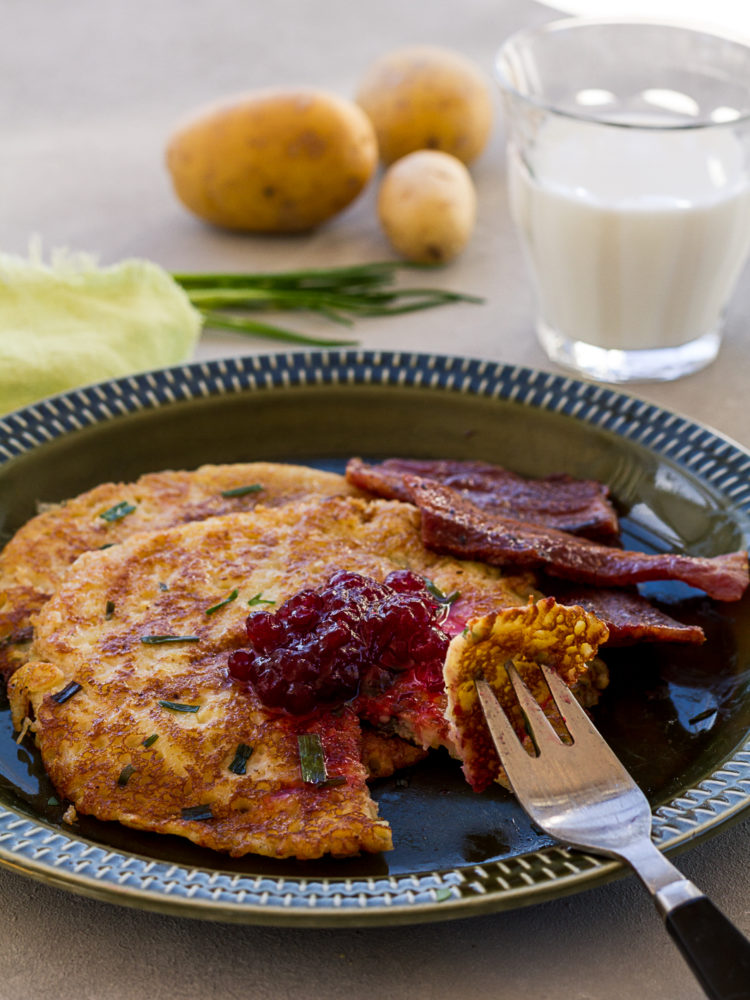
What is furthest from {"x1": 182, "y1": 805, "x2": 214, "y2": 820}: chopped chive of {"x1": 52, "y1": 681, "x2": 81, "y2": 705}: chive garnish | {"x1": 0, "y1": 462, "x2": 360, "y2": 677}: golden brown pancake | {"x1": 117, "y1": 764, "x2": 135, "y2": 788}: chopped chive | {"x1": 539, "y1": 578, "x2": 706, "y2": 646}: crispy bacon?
{"x1": 539, "y1": 578, "x2": 706, "y2": 646}: crispy bacon

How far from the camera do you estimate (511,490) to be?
3.09 meters

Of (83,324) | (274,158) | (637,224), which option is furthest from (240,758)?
(274,158)

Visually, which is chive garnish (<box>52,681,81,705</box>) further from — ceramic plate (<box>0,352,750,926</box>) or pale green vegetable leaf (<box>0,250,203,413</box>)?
pale green vegetable leaf (<box>0,250,203,413</box>)

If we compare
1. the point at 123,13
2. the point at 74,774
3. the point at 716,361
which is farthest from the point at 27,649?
the point at 123,13

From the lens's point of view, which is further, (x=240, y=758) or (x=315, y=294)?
(x=315, y=294)

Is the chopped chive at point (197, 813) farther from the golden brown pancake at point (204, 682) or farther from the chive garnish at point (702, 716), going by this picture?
the chive garnish at point (702, 716)

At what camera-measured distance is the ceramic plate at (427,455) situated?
187 cm

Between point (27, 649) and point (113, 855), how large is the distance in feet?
2.32

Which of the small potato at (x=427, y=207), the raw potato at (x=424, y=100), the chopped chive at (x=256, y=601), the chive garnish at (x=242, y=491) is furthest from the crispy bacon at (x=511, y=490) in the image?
the raw potato at (x=424, y=100)

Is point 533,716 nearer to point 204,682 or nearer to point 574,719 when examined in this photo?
point 574,719

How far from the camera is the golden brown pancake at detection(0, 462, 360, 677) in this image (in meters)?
2.67

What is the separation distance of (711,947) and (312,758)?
0.81 metres

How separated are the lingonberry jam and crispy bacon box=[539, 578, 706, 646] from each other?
40cm

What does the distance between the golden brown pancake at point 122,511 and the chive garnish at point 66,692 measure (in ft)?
0.86
